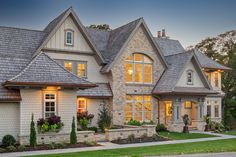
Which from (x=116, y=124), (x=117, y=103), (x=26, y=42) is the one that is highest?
(x=26, y=42)

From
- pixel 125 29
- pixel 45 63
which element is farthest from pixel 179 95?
pixel 45 63

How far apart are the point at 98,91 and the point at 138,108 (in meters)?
4.24

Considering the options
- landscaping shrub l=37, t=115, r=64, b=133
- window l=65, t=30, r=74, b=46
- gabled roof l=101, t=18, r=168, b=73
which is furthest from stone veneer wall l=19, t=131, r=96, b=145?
window l=65, t=30, r=74, b=46

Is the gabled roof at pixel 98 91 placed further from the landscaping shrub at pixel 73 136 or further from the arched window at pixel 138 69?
the landscaping shrub at pixel 73 136

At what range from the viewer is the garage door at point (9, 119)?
19016 millimetres

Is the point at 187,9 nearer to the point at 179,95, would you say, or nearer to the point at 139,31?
the point at 139,31

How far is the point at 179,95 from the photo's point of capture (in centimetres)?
2780

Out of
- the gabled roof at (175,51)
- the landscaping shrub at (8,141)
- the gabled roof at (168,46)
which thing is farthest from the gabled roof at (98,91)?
the gabled roof at (168,46)

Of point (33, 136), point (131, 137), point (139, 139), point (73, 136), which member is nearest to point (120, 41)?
point (131, 137)

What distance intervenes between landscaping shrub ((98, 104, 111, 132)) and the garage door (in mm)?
7802

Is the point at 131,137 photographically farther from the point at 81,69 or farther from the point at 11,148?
the point at 11,148

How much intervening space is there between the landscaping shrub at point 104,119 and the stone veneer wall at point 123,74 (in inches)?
27.3

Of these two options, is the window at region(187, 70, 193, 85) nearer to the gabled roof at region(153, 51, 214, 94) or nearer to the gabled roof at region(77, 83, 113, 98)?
the gabled roof at region(153, 51, 214, 94)

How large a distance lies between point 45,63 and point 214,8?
16.1m
